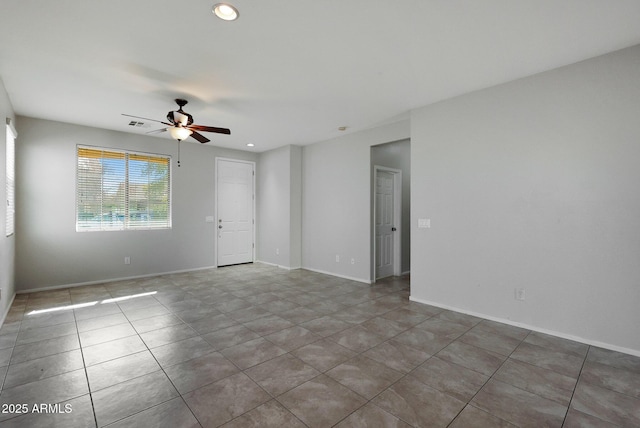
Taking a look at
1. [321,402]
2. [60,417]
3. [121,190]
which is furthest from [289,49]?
[121,190]

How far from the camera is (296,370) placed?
2410mm

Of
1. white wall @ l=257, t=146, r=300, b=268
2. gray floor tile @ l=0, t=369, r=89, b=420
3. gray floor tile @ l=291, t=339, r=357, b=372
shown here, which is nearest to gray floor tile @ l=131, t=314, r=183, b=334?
gray floor tile @ l=0, t=369, r=89, b=420

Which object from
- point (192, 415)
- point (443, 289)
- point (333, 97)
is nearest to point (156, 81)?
point (333, 97)

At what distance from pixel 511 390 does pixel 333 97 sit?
3.52 m

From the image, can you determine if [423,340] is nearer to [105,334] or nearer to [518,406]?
[518,406]

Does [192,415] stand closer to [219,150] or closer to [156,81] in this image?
[156,81]

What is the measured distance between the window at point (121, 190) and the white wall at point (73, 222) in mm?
123

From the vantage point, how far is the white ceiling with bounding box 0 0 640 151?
219 cm

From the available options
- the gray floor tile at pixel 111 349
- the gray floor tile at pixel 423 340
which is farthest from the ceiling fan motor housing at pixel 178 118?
the gray floor tile at pixel 423 340

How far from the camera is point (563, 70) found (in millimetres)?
3010

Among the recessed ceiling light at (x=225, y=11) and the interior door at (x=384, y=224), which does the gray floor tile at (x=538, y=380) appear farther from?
the recessed ceiling light at (x=225, y=11)

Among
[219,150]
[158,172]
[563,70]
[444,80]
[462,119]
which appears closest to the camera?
[563,70]

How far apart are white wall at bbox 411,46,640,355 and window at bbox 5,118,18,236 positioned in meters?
5.52

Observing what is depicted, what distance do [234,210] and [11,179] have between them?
3.71 m
